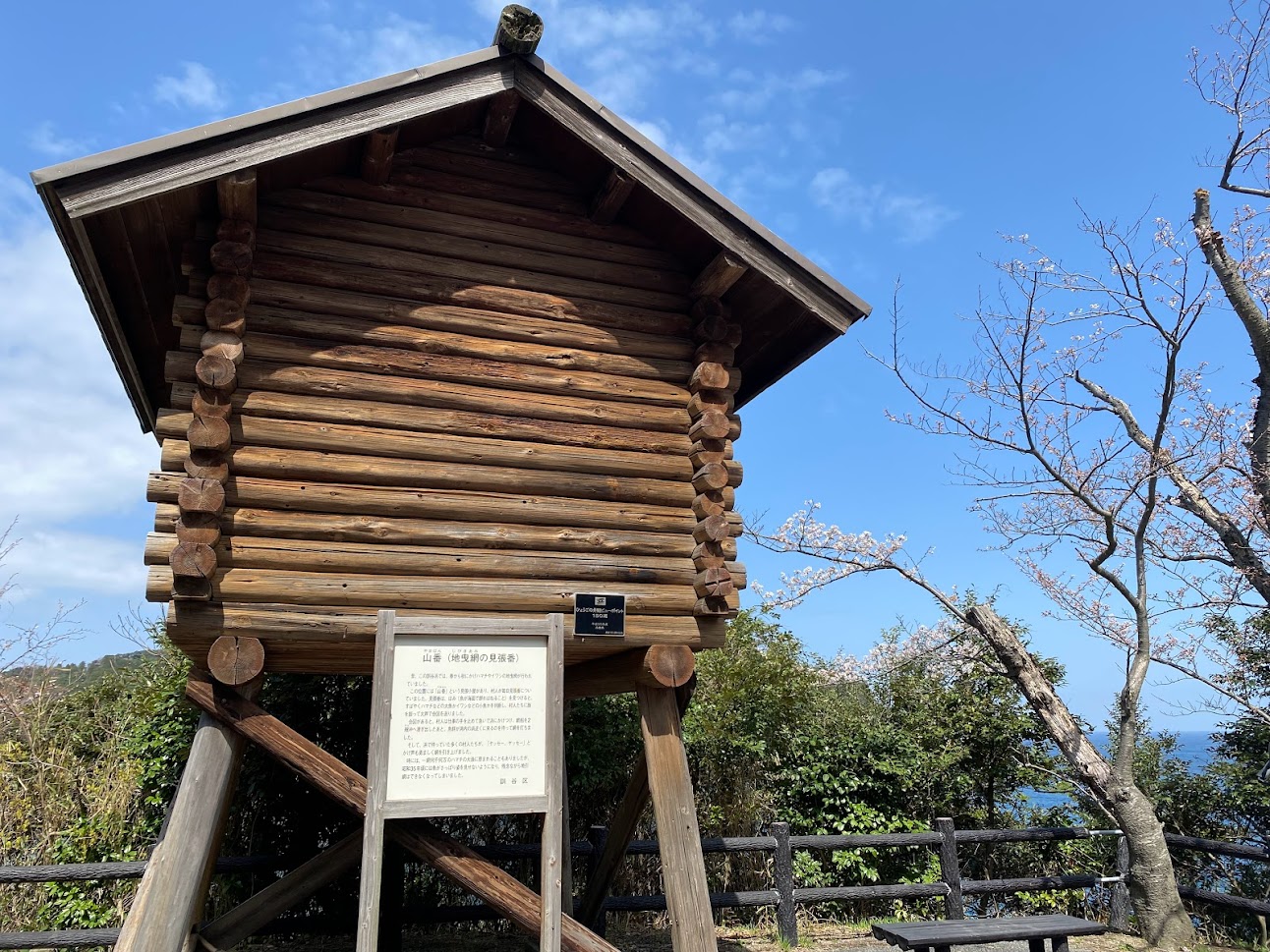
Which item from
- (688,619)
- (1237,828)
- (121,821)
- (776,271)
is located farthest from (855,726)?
(121,821)

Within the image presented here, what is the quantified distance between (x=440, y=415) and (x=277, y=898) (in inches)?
157

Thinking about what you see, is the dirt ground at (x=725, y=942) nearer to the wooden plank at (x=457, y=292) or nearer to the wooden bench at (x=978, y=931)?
the wooden bench at (x=978, y=931)

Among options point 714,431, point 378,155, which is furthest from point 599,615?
point 378,155

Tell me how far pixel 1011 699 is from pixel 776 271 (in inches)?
350

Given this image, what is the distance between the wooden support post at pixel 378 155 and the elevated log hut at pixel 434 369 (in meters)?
0.02

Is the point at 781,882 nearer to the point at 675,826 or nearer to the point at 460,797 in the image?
the point at 675,826

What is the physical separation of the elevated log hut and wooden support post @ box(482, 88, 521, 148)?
0.02m

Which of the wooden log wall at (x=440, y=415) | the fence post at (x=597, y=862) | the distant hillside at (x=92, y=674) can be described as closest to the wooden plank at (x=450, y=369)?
the wooden log wall at (x=440, y=415)

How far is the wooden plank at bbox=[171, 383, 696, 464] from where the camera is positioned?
18.7 ft

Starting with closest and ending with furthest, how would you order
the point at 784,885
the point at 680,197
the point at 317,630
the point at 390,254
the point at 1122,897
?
the point at 317,630 → the point at 390,254 → the point at 680,197 → the point at 784,885 → the point at 1122,897

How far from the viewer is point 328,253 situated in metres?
6.20

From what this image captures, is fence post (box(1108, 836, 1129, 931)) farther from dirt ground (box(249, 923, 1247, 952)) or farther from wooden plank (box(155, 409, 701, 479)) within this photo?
wooden plank (box(155, 409, 701, 479))

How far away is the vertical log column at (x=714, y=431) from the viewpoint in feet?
21.3

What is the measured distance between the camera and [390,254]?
6371 mm
